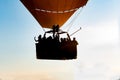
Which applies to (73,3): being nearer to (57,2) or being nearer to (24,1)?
(57,2)

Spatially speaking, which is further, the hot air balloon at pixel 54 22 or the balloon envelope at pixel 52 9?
the balloon envelope at pixel 52 9

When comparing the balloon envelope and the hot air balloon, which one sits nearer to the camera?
the hot air balloon

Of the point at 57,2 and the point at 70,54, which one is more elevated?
the point at 57,2

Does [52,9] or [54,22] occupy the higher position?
[52,9]

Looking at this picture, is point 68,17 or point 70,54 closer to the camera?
point 70,54

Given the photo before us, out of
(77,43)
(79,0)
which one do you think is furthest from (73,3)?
(77,43)
